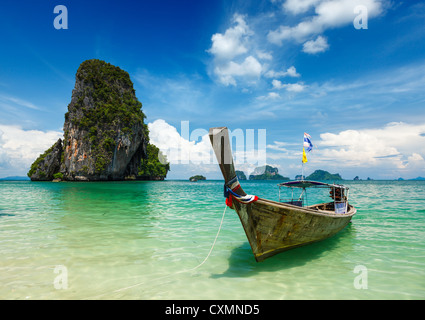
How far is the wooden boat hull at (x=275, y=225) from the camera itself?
16.3 feet

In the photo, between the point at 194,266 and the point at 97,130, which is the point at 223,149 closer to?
the point at 194,266

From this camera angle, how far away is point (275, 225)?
525 cm

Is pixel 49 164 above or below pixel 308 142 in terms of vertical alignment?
above

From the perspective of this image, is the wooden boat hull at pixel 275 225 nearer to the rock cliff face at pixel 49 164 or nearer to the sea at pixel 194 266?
the sea at pixel 194 266

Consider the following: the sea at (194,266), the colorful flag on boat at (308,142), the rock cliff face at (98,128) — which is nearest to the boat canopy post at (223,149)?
the sea at (194,266)

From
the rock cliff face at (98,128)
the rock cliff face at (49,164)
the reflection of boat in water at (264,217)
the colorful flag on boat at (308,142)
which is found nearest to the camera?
the reflection of boat in water at (264,217)

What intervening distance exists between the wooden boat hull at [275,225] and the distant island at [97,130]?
5740cm

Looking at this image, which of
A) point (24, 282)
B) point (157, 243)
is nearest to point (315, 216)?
point (157, 243)

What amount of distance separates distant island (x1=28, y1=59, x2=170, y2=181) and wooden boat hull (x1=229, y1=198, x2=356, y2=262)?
57.4m

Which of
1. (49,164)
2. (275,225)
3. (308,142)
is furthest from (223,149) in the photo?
(49,164)

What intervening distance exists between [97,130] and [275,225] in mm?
60935

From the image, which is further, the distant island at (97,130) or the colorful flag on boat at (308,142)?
the distant island at (97,130)

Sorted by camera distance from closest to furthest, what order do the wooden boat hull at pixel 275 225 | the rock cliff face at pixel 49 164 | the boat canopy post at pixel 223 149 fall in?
the boat canopy post at pixel 223 149
the wooden boat hull at pixel 275 225
the rock cliff face at pixel 49 164

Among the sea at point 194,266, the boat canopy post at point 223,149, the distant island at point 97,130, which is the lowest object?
the sea at point 194,266
